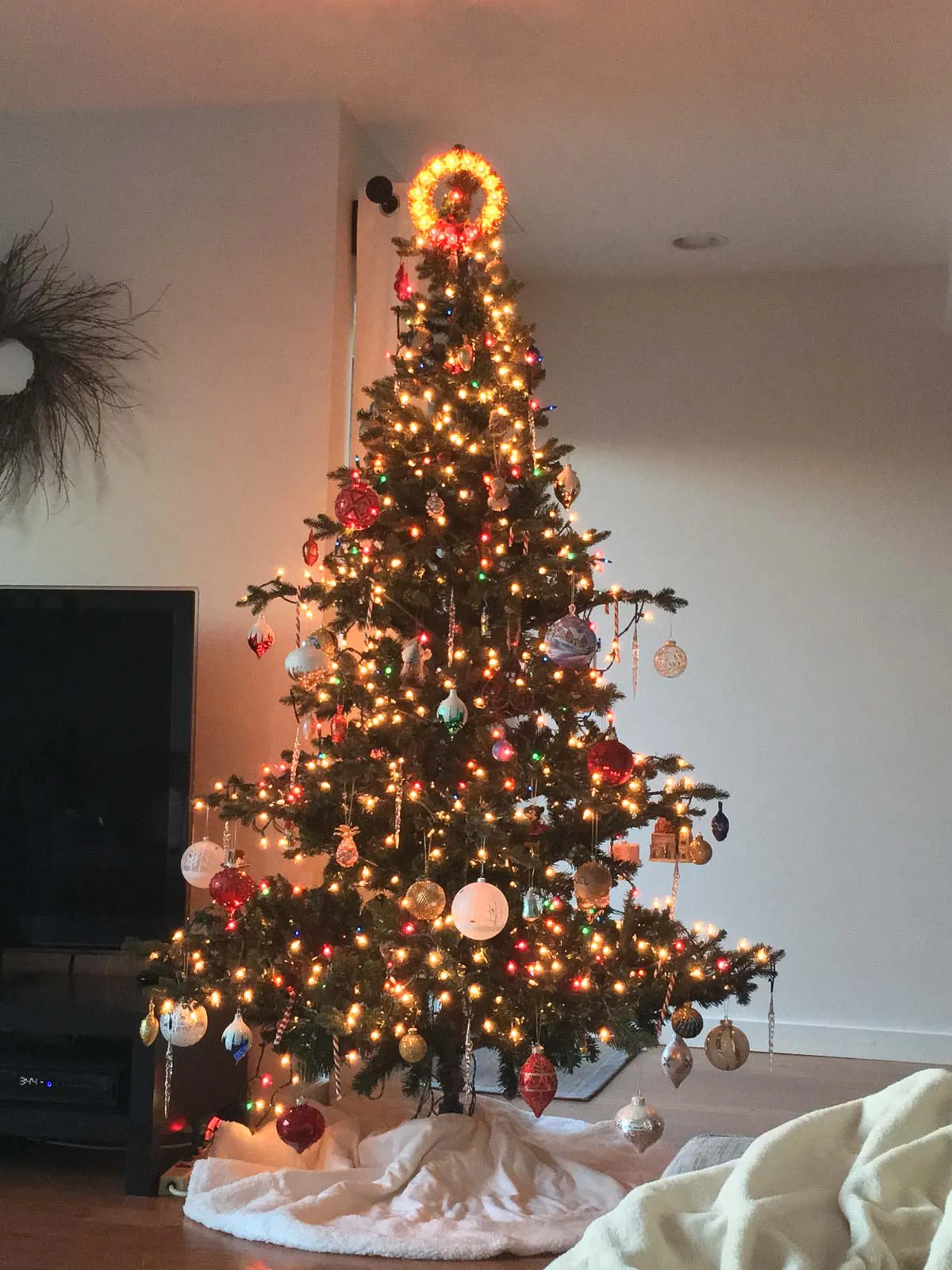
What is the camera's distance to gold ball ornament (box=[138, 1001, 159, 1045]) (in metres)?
2.80

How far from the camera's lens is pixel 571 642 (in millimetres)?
2750

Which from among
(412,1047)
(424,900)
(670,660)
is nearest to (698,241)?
(670,660)

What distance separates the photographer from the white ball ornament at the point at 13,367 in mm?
3545

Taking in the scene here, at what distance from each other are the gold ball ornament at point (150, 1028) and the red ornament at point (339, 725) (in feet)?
2.28

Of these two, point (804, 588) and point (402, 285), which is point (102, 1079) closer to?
point (402, 285)

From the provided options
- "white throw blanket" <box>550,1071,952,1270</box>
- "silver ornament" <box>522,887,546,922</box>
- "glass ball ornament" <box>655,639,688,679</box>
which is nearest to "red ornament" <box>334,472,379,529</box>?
"glass ball ornament" <box>655,639,688,679</box>

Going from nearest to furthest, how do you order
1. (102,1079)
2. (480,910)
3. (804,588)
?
(480,910) → (102,1079) → (804,588)

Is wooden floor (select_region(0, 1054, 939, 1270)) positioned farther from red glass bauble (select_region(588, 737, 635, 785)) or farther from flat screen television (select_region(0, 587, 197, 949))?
red glass bauble (select_region(588, 737, 635, 785))

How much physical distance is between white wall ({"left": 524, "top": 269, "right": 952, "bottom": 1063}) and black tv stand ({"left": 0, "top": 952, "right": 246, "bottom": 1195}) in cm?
218

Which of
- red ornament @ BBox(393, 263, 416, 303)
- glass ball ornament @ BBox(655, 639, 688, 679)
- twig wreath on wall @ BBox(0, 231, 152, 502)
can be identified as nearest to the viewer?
glass ball ornament @ BBox(655, 639, 688, 679)

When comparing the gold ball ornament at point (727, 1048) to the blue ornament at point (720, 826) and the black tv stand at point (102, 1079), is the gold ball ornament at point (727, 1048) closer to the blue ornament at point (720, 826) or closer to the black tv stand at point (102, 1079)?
the blue ornament at point (720, 826)

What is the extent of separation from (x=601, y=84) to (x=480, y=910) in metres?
2.17

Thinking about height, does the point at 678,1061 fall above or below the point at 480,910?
below

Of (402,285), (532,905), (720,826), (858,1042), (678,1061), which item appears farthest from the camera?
(858,1042)
